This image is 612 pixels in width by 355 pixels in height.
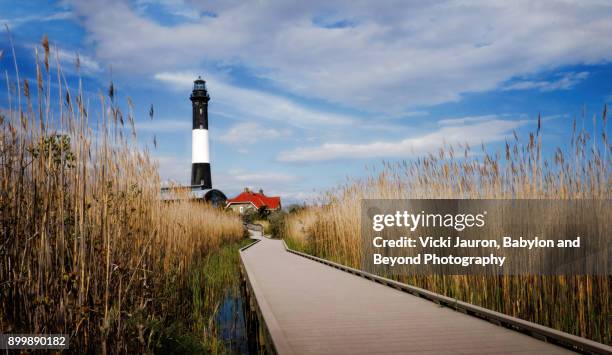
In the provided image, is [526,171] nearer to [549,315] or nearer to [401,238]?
[549,315]

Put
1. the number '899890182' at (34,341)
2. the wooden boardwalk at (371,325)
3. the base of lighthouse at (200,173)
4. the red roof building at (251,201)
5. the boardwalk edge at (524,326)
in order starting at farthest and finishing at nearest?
the red roof building at (251,201), the base of lighthouse at (200,173), the wooden boardwalk at (371,325), the boardwalk edge at (524,326), the number '899890182' at (34,341)

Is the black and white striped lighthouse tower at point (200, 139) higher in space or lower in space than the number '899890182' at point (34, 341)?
higher

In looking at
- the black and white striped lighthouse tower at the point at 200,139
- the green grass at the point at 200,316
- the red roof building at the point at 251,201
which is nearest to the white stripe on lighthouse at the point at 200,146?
the black and white striped lighthouse tower at the point at 200,139

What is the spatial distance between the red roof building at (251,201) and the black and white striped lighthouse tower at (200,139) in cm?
1310

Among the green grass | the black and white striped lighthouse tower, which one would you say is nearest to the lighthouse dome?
the black and white striped lighthouse tower

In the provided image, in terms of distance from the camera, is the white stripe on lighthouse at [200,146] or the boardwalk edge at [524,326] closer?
the boardwalk edge at [524,326]

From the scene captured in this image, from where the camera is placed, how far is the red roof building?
44500 millimetres

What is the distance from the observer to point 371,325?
12.1 feet

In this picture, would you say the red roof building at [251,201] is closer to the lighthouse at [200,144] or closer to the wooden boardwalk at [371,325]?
the lighthouse at [200,144]

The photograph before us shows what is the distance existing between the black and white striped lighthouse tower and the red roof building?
43.0 ft

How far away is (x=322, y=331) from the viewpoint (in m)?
3.54

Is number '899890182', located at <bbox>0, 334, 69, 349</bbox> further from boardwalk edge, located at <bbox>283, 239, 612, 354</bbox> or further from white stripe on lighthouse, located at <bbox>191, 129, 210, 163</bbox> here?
white stripe on lighthouse, located at <bbox>191, 129, 210, 163</bbox>

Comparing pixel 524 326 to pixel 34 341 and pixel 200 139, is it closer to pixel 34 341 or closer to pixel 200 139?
pixel 34 341

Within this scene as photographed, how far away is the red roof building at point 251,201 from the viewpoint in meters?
44.5
